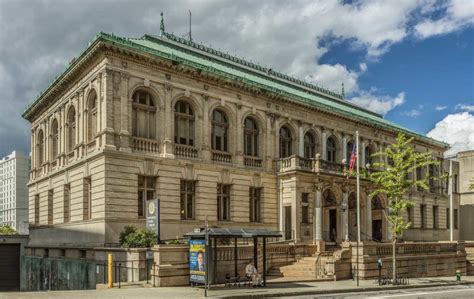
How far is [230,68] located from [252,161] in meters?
8.77

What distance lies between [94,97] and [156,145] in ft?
17.2

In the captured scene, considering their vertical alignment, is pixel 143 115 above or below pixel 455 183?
above

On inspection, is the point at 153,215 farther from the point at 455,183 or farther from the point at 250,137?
the point at 455,183

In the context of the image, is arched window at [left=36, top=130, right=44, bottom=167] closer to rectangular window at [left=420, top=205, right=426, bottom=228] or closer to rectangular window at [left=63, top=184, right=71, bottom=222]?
rectangular window at [left=63, top=184, right=71, bottom=222]

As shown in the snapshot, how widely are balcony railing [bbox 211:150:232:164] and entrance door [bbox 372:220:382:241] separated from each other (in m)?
18.2

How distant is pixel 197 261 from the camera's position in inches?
994

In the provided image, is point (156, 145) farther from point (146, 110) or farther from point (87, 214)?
point (87, 214)

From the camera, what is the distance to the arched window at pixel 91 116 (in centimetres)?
3597

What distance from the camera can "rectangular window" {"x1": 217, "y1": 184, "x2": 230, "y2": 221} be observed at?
39.4 meters

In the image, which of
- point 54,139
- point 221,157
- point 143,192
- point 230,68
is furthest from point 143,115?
point 230,68

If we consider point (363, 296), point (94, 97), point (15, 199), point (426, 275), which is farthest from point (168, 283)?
point (15, 199)

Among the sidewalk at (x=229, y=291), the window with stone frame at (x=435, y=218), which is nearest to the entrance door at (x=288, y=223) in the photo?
the sidewalk at (x=229, y=291)

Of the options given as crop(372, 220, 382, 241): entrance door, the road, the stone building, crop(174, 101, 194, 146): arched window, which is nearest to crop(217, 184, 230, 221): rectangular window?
the stone building

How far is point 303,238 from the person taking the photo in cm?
4166
